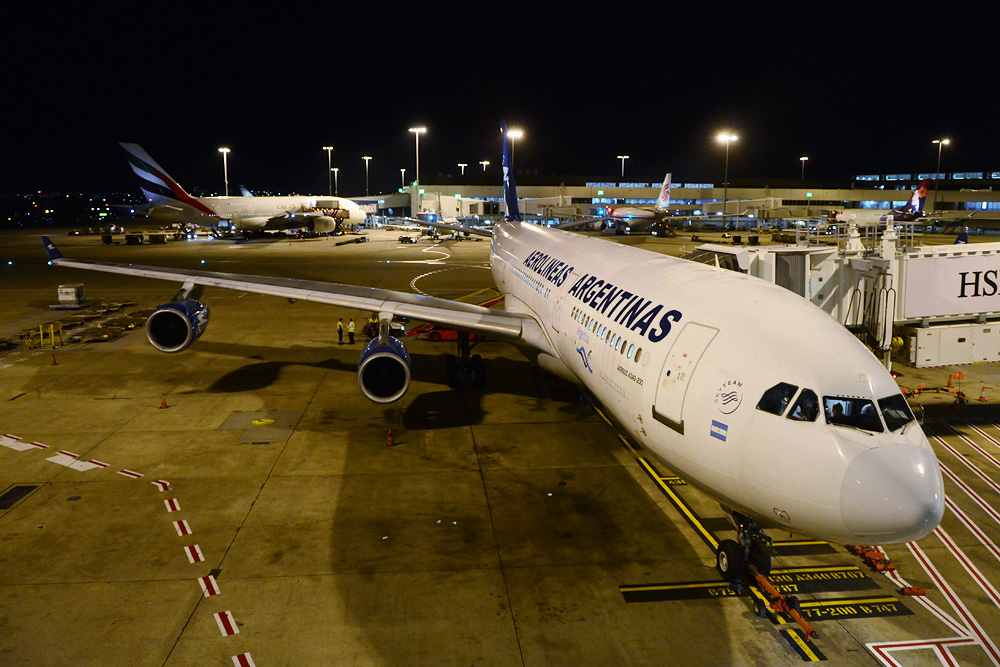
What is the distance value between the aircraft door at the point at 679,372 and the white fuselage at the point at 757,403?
0.02m

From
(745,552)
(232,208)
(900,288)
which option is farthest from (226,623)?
(232,208)

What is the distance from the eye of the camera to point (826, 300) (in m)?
14.6

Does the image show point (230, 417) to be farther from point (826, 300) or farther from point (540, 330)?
point (826, 300)

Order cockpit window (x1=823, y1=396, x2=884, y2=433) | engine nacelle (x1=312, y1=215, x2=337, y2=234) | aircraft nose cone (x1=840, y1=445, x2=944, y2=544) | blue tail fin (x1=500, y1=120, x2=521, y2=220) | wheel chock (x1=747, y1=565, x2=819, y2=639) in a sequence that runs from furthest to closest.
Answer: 1. engine nacelle (x1=312, y1=215, x2=337, y2=234)
2. blue tail fin (x1=500, y1=120, x2=521, y2=220)
3. wheel chock (x1=747, y1=565, x2=819, y2=639)
4. cockpit window (x1=823, y1=396, x2=884, y2=433)
5. aircraft nose cone (x1=840, y1=445, x2=944, y2=544)

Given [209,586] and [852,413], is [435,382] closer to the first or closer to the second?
[209,586]

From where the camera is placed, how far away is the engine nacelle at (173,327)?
17.6 meters

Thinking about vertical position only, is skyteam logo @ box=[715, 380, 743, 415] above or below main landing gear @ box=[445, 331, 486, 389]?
above

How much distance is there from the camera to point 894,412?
22.6 ft

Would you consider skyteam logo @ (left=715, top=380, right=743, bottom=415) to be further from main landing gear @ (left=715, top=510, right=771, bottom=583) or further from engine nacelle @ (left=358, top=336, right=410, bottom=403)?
engine nacelle @ (left=358, top=336, right=410, bottom=403)

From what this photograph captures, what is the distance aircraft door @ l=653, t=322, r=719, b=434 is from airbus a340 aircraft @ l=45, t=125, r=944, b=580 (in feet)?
0.06

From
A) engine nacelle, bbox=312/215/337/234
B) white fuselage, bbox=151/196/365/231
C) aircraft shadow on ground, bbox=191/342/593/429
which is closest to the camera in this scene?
aircraft shadow on ground, bbox=191/342/593/429

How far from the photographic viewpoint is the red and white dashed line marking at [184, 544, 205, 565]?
977 centimetres

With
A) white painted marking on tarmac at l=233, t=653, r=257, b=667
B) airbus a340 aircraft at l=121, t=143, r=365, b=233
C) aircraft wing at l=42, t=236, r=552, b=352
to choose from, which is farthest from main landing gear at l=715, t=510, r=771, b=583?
airbus a340 aircraft at l=121, t=143, r=365, b=233

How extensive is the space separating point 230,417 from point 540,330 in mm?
7841
